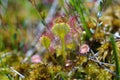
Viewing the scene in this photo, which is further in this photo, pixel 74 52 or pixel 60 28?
pixel 74 52

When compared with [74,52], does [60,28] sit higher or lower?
higher

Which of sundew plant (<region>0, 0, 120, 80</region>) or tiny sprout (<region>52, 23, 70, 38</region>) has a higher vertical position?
tiny sprout (<region>52, 23, 70, 38</region>)

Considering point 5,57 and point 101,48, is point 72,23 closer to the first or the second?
point 101,48

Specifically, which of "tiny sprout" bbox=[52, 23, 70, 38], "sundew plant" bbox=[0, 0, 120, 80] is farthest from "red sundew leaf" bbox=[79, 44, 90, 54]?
"tiny sprout" bbox=[52, 23, 70, 38]

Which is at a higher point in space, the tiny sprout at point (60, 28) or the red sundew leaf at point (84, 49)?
the tiny sprout at point (60, 28)

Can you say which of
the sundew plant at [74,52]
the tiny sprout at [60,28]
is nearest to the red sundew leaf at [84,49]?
the sundew plant at [74,52]

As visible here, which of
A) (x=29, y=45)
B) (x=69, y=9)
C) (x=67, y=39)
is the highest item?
(x=69, y=9)

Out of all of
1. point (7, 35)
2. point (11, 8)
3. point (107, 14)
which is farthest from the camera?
point (11, 8)

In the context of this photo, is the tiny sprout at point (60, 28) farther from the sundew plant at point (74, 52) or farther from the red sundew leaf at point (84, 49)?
the red sundew leaf at point (84, 49)

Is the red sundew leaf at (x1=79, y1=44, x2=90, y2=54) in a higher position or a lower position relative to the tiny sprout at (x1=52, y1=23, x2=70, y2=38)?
lower

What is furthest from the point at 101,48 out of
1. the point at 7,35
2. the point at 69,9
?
the point at 7,35

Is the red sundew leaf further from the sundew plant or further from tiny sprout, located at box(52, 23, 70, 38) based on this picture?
tiny sprout, located at box(52, 23, 70, 38)
